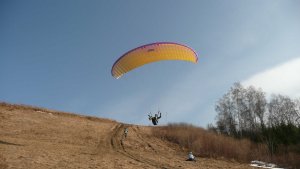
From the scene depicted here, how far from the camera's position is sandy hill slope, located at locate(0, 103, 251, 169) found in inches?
616

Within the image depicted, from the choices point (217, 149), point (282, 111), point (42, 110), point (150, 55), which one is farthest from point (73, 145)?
point (282, 111)

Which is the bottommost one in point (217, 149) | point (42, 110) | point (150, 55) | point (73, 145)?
point (73, 145)

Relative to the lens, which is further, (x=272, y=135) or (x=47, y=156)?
(x=272, y=135)

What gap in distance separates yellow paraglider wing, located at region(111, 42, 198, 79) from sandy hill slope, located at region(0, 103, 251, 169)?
5.31 metres

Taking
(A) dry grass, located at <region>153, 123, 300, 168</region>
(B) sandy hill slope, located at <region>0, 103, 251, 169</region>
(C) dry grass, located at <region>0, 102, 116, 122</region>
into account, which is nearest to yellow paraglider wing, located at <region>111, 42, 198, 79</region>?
(B) sandy hill slope, located at <region>0, 103, 251, 169</region>

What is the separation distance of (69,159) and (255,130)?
44.6 metres

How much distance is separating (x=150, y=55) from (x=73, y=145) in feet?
26.0

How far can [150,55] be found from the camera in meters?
19.8

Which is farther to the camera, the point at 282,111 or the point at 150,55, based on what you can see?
the point at 282,111

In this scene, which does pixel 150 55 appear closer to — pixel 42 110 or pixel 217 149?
pixel 217 149

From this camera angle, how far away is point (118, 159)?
58.7 ft

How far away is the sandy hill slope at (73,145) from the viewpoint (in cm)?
1565

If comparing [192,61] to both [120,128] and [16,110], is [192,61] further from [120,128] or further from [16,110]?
[16,110]

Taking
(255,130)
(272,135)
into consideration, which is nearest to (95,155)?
(272,135)
